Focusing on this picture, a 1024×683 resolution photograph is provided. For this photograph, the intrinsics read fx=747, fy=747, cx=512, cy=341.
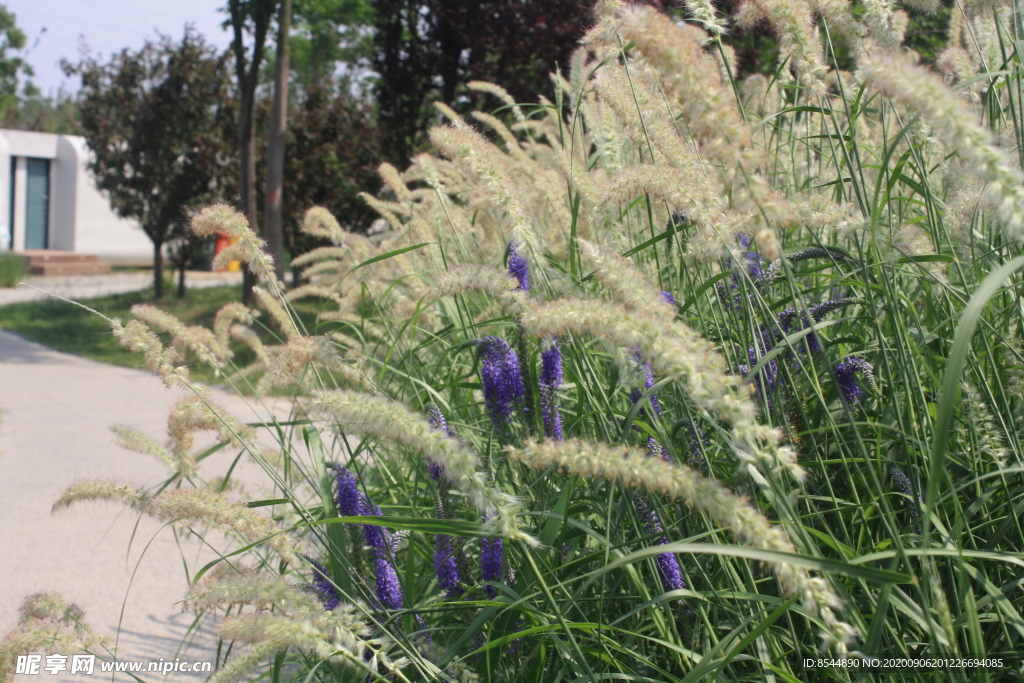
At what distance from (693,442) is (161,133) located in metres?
12.9

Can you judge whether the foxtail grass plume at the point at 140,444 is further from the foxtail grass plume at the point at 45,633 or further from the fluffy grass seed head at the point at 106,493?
the foxtail grass plume at the point at 45,633

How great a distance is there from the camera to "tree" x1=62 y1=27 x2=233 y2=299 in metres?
12.3

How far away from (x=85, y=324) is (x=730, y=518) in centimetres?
1294

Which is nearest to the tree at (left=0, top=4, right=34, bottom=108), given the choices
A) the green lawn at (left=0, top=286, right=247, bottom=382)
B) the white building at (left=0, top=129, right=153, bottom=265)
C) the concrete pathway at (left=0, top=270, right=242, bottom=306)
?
the white building at (left=0, top=129, right=153, bottom=265)

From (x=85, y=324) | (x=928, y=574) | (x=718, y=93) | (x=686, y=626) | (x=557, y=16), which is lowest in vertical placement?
(x=85, y=324)

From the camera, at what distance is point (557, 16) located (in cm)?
1014

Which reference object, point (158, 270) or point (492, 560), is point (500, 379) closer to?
point (492, 560)

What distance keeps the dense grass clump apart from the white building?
24352 mm

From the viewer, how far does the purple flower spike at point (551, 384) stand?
65.4 inches

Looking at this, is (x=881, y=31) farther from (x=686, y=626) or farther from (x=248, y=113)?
(x=248, y=113)

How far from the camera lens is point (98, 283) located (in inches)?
683

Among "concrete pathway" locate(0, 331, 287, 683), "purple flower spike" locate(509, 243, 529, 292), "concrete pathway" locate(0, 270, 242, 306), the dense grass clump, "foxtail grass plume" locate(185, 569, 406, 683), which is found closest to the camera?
the dense grass clump

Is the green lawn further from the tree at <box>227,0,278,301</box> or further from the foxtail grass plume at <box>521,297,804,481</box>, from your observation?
the foxtail grass plume at <box>521,297,804,481</box>

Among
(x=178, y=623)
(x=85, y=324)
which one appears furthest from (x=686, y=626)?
(x=85, y=324)
